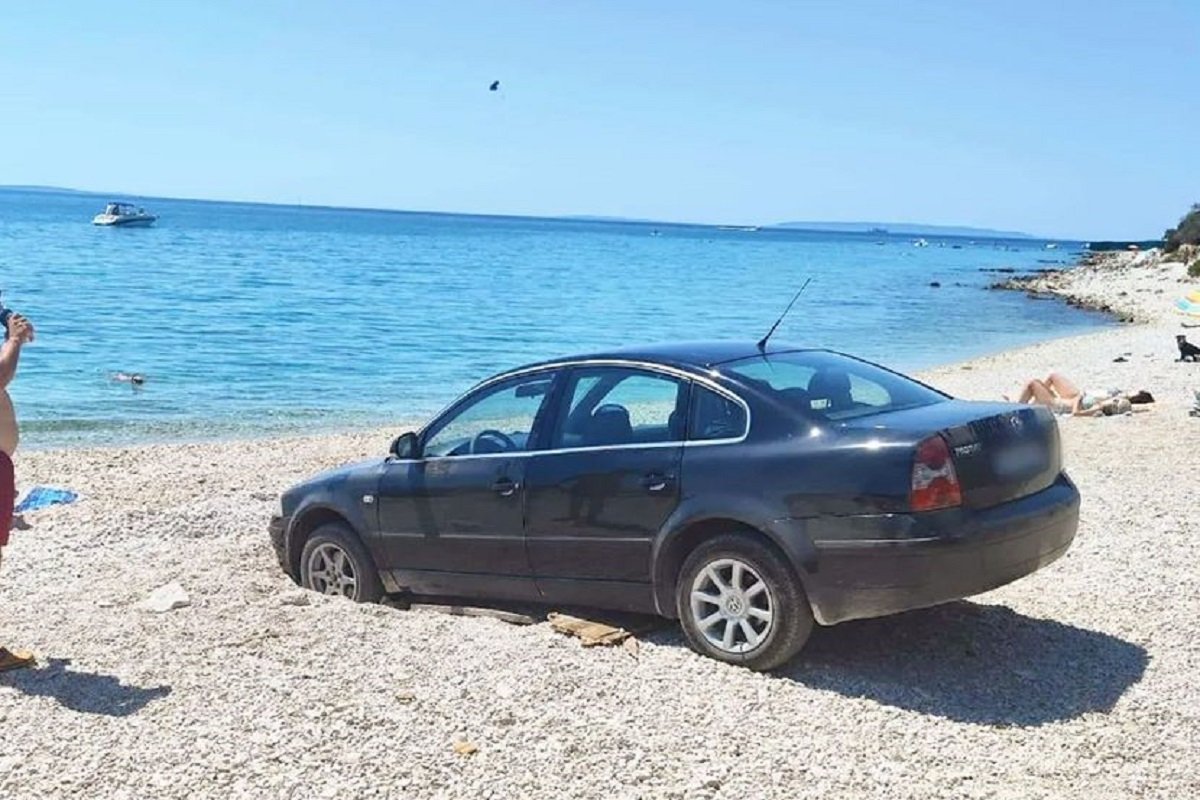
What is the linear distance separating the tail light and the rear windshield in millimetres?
568

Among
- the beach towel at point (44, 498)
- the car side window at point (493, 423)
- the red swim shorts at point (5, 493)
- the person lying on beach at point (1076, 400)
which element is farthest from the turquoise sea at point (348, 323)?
the red swim shorts at point (5, 493)

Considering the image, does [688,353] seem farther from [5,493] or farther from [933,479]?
[5,493]

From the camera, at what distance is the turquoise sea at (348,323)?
22750mm

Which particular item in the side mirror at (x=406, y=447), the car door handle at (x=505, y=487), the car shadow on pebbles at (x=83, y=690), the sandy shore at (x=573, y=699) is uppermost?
the side mirror at (x=406, y=447)

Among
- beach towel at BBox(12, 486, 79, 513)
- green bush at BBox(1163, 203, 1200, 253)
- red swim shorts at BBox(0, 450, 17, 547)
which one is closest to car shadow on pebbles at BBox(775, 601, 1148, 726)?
red swim shorts at BBox(0, 450, 17, 547)

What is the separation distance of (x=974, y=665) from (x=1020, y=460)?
102 cm

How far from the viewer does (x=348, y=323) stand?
132ft

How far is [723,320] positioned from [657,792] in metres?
41.7

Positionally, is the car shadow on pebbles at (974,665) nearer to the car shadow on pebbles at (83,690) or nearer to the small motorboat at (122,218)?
the car shadow on pebbles at (83,690)

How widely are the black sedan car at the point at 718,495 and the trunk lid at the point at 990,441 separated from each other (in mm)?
11

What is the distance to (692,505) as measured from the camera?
19.7 ft

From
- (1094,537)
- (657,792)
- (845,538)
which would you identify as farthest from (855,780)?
(1094,537)

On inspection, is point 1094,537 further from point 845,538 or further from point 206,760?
point 206,760

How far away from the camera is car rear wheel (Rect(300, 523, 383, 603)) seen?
7574 millimetres
